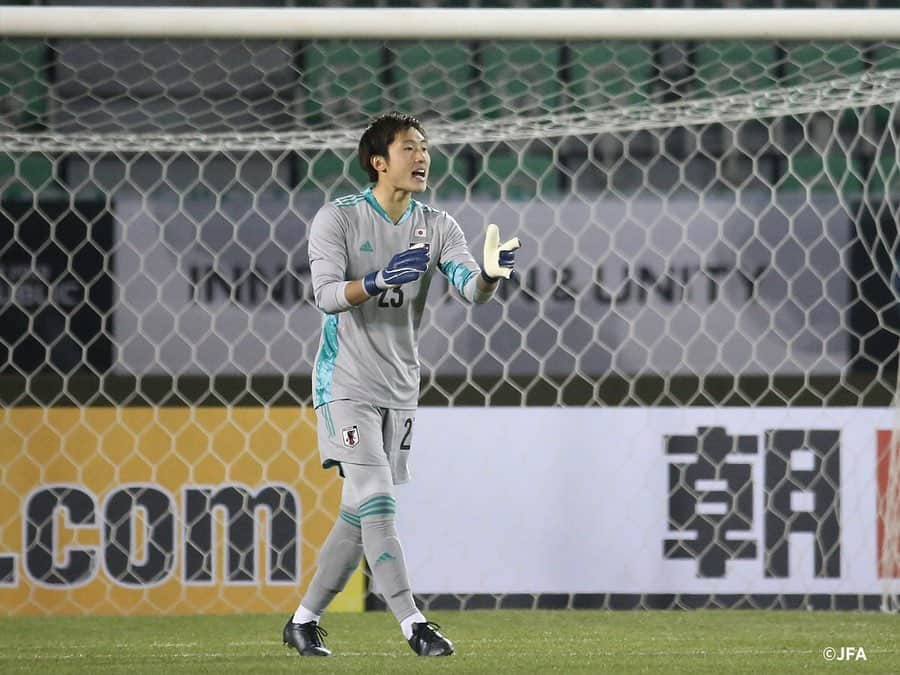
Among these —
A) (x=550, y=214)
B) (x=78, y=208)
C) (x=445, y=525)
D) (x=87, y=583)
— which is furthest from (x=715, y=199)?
(x=87, y=583)

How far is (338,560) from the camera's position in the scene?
3307 millimetres

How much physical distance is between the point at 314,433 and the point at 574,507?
821 millimetres

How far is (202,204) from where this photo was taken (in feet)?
18.2

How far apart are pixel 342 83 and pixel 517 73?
0.81 meters

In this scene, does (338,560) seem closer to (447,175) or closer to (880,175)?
(447,175)

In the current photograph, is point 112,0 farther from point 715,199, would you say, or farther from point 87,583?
point 87,583

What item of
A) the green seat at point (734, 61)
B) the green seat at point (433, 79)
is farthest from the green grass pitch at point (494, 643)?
the green seat at point (734, 61)

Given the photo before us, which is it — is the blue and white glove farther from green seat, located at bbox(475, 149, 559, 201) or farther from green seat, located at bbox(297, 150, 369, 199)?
green seat, located at bbox(475, 149, 559, 201)

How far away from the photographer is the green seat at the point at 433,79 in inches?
245

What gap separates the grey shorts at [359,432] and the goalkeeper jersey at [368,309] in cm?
2

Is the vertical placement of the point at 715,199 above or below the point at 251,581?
above

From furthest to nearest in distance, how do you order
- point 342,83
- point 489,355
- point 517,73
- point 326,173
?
point 517,73 → point 342,83 → point 326,173 → point 489,355

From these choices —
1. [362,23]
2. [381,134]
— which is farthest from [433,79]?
[381,134]

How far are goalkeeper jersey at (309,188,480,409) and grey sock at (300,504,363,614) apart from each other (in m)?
0.28
